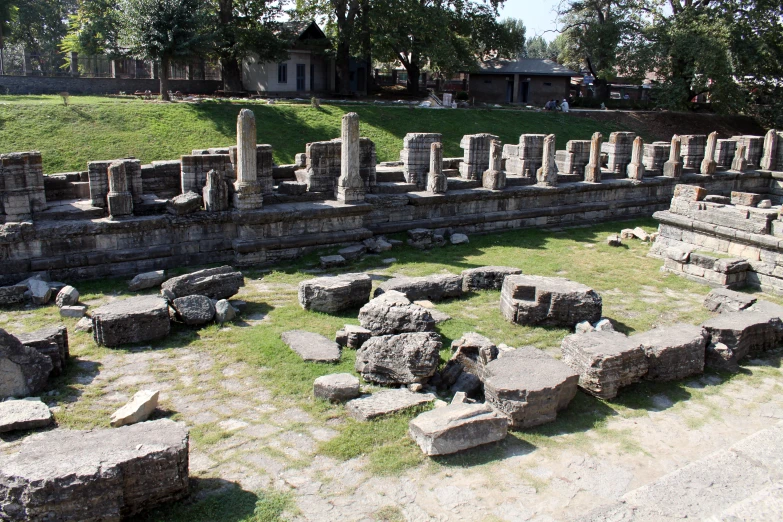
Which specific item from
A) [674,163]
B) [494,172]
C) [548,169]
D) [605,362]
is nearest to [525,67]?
[674,163]

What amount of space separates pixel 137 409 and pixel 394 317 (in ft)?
11.1

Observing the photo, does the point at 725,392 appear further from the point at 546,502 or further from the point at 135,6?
the point at 135,6

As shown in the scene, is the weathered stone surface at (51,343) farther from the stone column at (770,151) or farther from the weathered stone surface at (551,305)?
the stone column at (770,151)

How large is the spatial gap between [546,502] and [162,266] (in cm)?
872

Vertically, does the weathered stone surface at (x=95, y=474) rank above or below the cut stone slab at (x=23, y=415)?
above

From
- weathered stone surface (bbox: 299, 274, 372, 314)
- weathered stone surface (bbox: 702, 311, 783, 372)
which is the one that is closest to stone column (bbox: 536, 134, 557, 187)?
weathered stone surface (bbox: 702, 311, 783, 372)

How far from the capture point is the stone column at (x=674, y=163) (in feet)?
65.7

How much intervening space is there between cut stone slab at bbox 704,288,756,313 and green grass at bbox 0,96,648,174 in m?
15.9

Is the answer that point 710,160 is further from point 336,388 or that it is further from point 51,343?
point 51,343

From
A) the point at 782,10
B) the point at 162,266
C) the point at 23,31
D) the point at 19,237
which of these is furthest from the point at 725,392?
Result: the point at 23,31

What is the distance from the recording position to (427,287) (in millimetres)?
10734

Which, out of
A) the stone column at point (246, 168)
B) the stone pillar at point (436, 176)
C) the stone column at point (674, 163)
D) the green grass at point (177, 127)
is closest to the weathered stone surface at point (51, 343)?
the stone column at point (246, 168)

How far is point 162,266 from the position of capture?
1225cm

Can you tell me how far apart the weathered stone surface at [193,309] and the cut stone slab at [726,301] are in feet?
26.5
